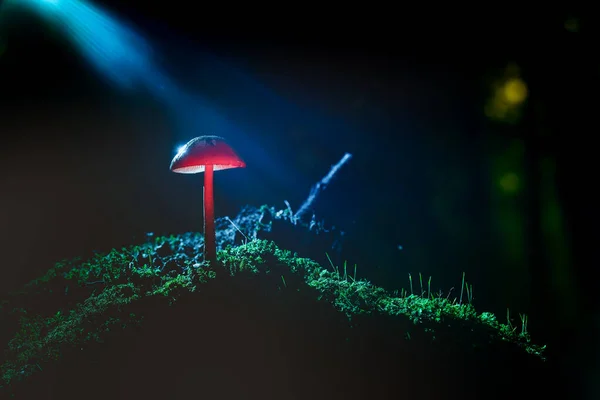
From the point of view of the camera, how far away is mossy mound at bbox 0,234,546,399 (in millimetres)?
3223

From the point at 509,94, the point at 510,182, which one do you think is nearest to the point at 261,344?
the point at 510,182

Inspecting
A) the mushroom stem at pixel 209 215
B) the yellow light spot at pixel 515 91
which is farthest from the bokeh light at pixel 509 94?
the mushroom stem at pixel 209 215

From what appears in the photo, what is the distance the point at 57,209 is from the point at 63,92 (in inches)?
145

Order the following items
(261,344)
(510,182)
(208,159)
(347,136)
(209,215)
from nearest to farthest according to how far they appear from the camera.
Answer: (261,344) → (208,159) → (209,215) → (510,182) → (347,136)

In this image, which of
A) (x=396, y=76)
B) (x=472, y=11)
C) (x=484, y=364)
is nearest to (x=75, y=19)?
(x=396, y=76)

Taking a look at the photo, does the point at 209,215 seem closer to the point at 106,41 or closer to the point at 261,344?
the point at 261,344

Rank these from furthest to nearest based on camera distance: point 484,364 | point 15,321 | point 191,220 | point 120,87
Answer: point 120,87 → point 191,220 → point 15,321 → point 484,364

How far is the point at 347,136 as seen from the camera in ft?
27.1

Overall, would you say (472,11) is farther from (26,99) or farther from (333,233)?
(26,99)

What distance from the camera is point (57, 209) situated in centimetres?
807

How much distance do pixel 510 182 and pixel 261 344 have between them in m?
7.71

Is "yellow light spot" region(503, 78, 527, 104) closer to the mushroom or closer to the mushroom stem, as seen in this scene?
the mushroom

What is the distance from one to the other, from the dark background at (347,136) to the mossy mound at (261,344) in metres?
2.48

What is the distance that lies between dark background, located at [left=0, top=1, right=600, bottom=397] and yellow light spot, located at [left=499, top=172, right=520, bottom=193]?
0.13 meters
